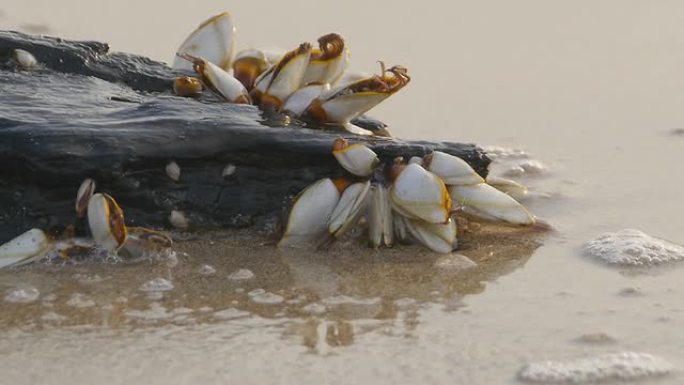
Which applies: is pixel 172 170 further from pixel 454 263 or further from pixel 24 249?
pixel 454 263

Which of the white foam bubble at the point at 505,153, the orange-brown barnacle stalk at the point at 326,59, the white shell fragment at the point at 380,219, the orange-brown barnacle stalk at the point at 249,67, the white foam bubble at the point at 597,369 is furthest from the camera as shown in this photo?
the white foam bubble at the point at 505,153

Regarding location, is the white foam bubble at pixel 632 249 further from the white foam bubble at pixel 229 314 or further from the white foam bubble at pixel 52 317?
the white foam bubble at pixel 52 317

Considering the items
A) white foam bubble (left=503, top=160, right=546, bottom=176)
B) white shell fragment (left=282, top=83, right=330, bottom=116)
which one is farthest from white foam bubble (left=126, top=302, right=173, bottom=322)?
white foam bubble (left=503, top=160, right=546, bottom=176)

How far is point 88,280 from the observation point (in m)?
3.38

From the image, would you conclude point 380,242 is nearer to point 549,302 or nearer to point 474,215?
point 474,215

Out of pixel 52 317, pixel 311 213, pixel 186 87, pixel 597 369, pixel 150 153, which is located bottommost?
pixel 52 317

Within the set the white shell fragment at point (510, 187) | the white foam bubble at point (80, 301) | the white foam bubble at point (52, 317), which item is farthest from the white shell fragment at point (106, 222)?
the white shell fragment at point (510, 187)

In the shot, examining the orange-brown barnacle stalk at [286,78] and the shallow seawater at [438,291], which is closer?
the shallow seawater at [438,291]

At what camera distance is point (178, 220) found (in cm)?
367

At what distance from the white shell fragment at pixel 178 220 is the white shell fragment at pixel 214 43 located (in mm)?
844

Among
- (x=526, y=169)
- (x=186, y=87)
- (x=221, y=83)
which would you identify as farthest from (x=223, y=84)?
(x=526, y=169)

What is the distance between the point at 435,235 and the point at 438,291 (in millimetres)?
309

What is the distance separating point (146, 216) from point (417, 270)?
2.50 ft

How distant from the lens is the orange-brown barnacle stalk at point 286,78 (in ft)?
12.9
